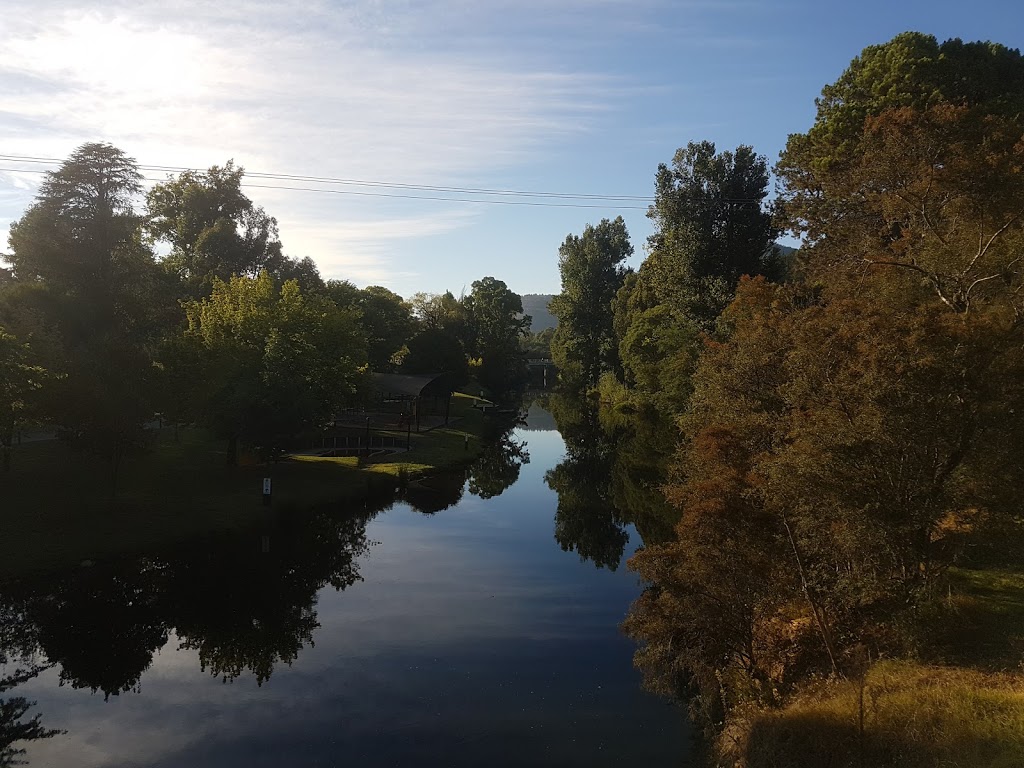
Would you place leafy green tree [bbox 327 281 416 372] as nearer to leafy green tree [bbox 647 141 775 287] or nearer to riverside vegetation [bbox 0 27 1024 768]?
riverside vegetation [bbox 0 27 1024 768]

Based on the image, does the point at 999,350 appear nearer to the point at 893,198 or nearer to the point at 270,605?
the point at 893,198

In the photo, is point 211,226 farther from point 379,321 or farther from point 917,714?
point 917,714

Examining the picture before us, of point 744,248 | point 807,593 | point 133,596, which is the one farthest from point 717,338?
point 133,596

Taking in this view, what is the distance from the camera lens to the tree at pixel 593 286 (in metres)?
88.4

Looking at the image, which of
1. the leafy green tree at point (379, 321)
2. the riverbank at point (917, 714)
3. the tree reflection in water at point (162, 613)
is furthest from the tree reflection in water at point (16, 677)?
the leafy green tree at point (379, 321)

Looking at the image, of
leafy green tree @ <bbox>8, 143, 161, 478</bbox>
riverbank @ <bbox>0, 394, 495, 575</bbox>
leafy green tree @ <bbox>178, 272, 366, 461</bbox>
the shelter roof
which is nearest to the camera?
riverbank @ <bbox>0, 394, 495, 575</bbox>

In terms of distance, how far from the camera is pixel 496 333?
4129 inches

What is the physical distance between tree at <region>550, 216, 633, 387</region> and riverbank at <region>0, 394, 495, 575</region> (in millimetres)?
50207

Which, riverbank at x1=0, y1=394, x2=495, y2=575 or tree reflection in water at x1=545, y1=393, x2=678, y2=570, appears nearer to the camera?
riverbank at x1=0, y1=394, x2=495, y2=575

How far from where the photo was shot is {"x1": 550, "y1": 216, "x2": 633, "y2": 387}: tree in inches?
3482

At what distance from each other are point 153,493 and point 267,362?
30.3ft

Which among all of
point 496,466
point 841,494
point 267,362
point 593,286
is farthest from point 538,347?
point 841,494

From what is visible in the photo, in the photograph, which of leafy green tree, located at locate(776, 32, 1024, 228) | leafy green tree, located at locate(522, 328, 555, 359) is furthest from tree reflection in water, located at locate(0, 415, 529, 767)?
leafy green tree, located at locate(522, 328, 555, 359)

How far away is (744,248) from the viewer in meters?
45.0
